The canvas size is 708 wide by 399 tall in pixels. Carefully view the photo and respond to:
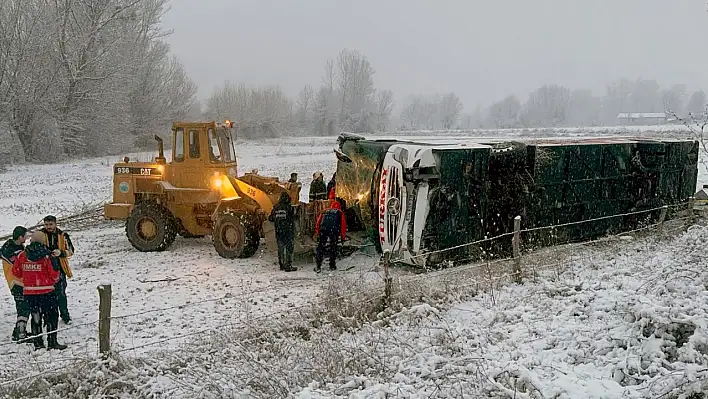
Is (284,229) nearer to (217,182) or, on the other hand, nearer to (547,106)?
(217,182)

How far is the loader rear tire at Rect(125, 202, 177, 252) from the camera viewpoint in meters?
13.6

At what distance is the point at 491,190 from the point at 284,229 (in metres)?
4.08

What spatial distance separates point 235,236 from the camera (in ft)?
41.7

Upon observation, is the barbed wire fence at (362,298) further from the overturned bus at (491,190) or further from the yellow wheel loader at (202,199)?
the yellow wheel loader at (202,199)

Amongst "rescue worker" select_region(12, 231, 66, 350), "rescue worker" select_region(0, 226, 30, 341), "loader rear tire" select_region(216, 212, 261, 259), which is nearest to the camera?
"rescue worker" select_region(12, 231, 66, 350)

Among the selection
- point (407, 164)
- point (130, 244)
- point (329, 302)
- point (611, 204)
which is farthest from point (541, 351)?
point (130, 244)

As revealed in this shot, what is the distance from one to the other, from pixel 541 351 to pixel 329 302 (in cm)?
300

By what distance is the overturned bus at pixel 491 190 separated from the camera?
1123 cm

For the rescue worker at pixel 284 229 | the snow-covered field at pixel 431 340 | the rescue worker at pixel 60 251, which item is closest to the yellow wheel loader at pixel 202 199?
the rescue worker at pixel 284 229

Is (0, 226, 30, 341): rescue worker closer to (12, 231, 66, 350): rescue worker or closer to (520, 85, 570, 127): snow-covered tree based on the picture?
(12, 231, 66, 350): rescue worker

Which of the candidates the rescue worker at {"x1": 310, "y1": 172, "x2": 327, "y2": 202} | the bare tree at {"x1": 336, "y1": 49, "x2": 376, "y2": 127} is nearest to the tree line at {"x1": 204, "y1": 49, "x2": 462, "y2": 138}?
the bare tree at {"x1": 336, "y1": 49, "x2": 376, "y2": 127}

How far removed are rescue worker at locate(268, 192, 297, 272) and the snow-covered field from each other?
1159 mm

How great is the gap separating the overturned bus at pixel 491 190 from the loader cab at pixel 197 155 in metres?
2.71

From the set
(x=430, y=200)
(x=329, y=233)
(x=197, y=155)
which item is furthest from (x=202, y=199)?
(x=430, y=200)
